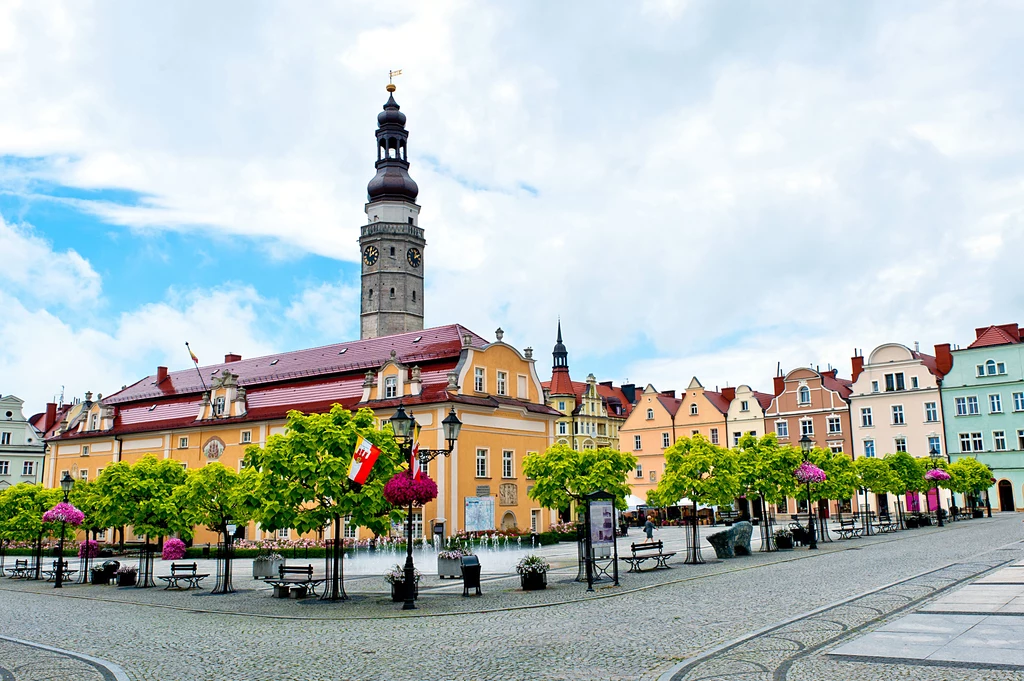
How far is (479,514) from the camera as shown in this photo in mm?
43281

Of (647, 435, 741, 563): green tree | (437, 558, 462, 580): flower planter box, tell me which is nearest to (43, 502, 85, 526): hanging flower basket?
(437, 558, 462, 580): flower planter box

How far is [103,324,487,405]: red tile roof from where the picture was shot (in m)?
50.5

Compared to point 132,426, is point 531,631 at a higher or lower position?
lower

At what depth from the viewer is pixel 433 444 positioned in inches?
1741

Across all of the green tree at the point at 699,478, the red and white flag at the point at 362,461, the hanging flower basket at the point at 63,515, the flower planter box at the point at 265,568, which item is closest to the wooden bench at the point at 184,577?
the flower planter box at the point at 265,568

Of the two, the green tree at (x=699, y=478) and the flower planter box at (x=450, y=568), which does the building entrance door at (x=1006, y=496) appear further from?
the flower planter box at (x=450, y=568)

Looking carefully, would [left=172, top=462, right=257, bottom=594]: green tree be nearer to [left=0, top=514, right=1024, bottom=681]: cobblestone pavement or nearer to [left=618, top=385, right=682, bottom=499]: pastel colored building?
[left=0, top=514, right=1024, bottom=681]: cobblestone pavement

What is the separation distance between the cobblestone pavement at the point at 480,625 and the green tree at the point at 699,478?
13.5 ft

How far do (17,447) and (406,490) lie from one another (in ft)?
231

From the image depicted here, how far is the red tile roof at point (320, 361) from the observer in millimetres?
50469

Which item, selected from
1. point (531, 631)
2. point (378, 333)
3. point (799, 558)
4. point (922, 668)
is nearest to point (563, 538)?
point (799, 558)

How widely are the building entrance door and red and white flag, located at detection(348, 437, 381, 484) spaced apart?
56576mm

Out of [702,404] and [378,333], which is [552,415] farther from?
[378,333]

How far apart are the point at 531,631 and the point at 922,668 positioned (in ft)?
22.0
